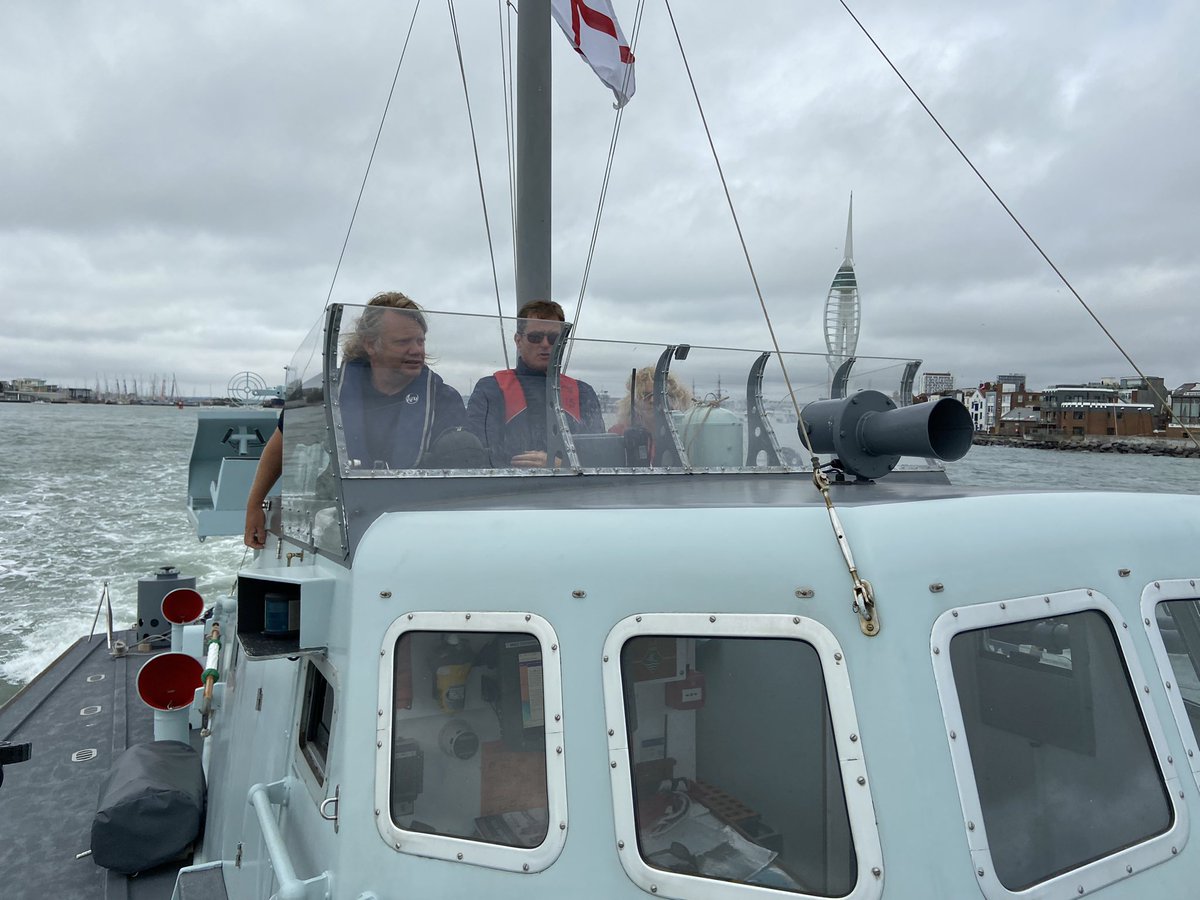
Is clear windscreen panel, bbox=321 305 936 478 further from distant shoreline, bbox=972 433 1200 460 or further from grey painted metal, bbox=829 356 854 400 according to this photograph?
distant shoreline, bbox=972 433 1200 460

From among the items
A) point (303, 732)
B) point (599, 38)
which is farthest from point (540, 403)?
point (599, 38)

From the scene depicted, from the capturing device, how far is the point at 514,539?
8.23ft

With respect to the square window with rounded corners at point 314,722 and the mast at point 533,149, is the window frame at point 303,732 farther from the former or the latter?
the mast at point 533,149

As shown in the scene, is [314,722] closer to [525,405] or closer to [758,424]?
[525,405]

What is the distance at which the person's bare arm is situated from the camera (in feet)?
13.9

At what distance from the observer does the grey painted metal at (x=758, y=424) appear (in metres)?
4.25

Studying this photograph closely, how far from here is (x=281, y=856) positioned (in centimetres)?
252

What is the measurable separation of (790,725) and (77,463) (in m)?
40.1

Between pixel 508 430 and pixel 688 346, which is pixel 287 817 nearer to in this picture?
pixel 508 430

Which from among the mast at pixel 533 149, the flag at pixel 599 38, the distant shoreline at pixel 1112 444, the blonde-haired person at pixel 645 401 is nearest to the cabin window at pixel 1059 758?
the blonde-haired person at pixel 645 401

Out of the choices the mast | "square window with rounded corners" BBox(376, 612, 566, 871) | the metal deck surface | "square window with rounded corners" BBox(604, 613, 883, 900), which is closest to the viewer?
"square window with rounded corners" BBox(604, 613, 883, 900)

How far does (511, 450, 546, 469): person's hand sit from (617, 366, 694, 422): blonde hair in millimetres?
522

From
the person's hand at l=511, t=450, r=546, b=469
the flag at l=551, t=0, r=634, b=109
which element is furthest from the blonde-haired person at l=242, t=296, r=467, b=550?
the flag at l=551, t=0, r=634, b=109

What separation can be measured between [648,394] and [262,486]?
195 centimetres
